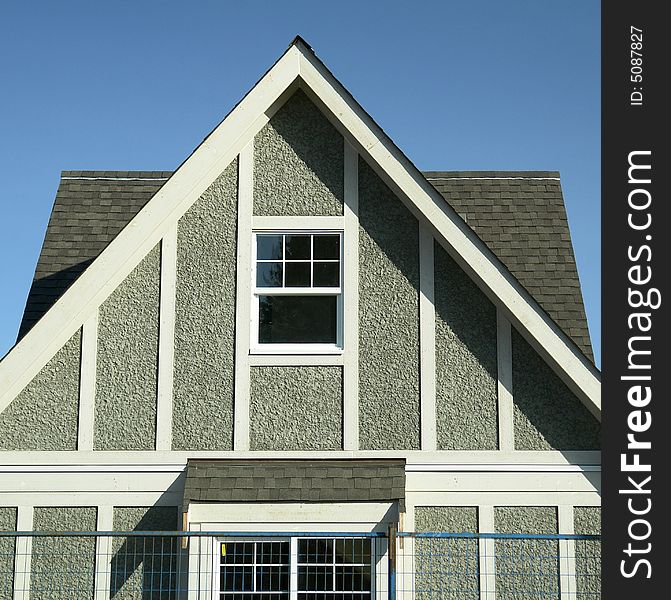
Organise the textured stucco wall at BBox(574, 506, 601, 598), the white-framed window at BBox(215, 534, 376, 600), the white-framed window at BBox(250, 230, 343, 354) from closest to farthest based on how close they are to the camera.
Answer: the white-framed window at BBox(215, 534, 376, 600), the textured stucco wall at BBox(574, 506, 601, 598), the white-framed window at BBox(250, 230, 343, 354)

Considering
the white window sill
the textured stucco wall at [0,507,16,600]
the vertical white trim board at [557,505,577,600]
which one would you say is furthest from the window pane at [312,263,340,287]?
the textured stucco wall at [0,507,16,600]

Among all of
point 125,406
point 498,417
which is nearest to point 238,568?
point 125,406

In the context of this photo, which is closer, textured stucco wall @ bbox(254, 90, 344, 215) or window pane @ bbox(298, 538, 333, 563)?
window pane @ bbox(298, 538, 333, 563)

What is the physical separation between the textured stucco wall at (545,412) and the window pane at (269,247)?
10.1ft

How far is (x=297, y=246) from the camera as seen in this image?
1297 cm

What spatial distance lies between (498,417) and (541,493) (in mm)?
983

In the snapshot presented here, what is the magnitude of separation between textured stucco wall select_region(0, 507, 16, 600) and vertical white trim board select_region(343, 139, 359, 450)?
394 centimetres

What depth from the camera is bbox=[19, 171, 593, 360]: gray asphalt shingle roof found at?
14.1 m

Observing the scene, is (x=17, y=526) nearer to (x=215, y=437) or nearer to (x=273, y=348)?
(x=215, y=437)

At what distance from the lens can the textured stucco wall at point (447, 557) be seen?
12.1 meters

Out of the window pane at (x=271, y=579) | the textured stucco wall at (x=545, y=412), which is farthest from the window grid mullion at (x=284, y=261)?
the window pane at (x=271, y=579)

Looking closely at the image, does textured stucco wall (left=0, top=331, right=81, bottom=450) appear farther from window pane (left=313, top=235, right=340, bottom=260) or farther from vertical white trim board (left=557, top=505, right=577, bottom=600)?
vertical white trim board (left=557, top=505, right=577, bottom=600)

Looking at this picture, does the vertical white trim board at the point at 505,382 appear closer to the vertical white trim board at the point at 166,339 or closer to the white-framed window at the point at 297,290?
the white-framed window at the point at 297,290

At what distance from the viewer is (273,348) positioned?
41.4 feet
